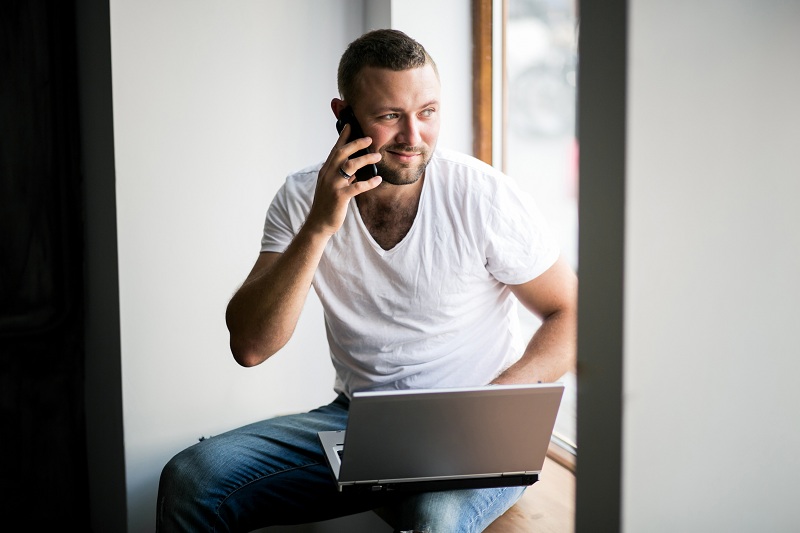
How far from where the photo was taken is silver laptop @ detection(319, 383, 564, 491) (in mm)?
1192

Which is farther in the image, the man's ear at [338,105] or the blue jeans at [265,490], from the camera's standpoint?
the man's ear at [338,105]

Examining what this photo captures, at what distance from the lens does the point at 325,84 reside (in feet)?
7.30

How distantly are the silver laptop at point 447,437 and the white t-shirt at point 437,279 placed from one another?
416 millimetres

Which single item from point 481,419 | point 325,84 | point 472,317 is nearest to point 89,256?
point 325,84

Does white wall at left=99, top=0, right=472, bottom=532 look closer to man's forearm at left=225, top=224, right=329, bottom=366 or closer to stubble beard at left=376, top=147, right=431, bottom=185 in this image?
man's forearm at left=225, top=224, right=329, bottom=366

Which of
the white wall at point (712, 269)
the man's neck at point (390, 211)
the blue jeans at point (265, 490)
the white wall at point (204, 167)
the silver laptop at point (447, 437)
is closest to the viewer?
the white wall at point (712, 269)

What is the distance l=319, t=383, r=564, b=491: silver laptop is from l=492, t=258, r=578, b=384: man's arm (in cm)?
34

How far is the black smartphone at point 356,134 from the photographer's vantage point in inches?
63.6

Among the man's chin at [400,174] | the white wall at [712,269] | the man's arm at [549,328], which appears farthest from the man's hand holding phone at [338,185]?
the white wall at [712,269]

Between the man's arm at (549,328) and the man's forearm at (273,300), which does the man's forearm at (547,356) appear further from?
the man's forearm at (273,300)

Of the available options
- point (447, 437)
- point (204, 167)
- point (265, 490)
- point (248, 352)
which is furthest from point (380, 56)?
point (265, 490)

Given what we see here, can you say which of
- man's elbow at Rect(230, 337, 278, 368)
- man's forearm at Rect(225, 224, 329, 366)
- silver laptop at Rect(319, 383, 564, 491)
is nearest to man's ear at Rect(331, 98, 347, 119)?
man's forearm at Rect(225, 224, 329, 366)

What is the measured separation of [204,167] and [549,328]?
3.32 ft

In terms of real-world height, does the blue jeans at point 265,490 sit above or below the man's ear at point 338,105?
below
